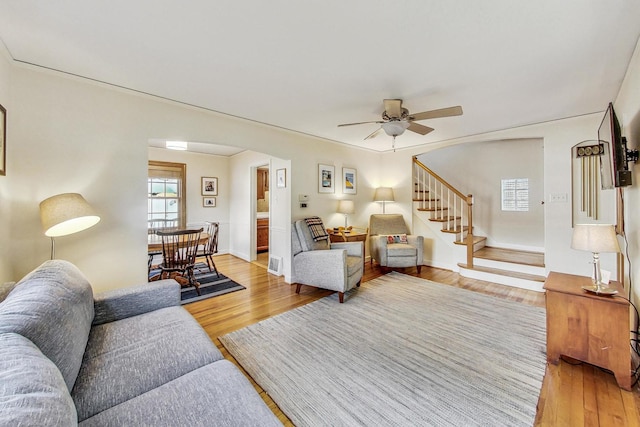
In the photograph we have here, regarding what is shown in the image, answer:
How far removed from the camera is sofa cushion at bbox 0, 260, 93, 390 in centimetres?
105

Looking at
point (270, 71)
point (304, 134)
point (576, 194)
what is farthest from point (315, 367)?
point (576, 194)

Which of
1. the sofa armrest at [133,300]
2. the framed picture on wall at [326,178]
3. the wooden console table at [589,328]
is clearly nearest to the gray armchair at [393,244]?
the framed picture on wall at [326,178]

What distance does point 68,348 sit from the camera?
1178 mm

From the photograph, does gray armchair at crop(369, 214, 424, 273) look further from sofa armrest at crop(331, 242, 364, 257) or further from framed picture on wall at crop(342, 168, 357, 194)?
sofa armrest at crop(331, 242, 364, 257)

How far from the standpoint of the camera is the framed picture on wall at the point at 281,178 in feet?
13.7

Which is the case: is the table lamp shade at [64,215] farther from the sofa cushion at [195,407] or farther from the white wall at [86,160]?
the sofa cushion at [195,407]

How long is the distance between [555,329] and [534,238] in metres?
4.03

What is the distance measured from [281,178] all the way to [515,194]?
484 centimetres

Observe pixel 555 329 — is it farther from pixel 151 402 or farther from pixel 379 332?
pixel 151 402

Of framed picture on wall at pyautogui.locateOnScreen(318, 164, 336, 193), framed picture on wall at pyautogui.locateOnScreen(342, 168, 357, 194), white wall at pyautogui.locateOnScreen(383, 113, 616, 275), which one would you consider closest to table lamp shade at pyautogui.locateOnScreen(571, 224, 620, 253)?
white wall at pyautogui.locateOnScreen(383, 113, 616, 275)

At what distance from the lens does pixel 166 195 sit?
5539 mm

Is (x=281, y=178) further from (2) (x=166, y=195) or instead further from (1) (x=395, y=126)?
(2) (x=166, y=195)

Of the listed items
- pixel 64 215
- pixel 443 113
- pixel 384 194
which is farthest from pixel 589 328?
pixel 64 215

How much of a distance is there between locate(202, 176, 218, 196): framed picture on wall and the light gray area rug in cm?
407
